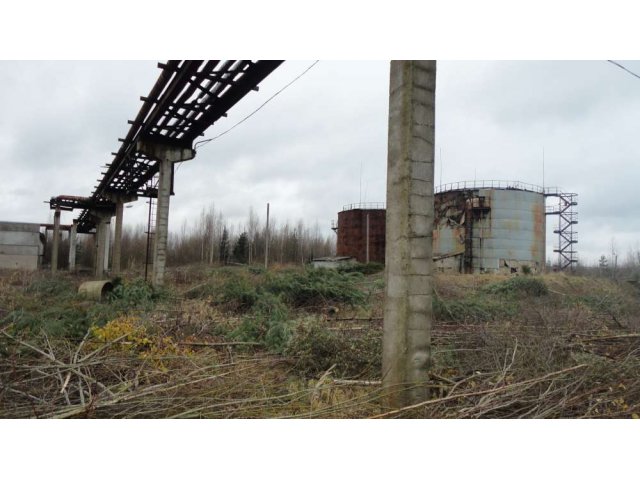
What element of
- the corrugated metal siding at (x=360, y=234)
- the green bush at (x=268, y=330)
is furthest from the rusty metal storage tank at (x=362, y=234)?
the green bush at (x=268, y=330)

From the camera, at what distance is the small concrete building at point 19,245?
2327 centimetres

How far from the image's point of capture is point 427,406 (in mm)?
3361

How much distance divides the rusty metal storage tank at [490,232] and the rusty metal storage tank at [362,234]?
5961 mm

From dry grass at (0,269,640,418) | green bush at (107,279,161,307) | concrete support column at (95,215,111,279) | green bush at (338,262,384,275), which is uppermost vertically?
concrete support column at (95,215,111,279)

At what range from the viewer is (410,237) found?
11.4 feet

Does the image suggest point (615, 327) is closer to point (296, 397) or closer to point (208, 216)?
point (296, 397)

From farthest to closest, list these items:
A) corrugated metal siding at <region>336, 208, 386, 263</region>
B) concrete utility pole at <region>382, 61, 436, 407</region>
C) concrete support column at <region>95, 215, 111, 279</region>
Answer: corrugated metal siding at <region>336, 208, 386, 263</region> < concrete support column at <region>95, 215, 111, 279</region> < concrete utility pole at <region>382, 61, 436, 407</region>

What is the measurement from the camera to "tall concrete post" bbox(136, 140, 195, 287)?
42.7ft

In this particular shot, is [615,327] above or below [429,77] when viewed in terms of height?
below

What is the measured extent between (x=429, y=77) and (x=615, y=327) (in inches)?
269

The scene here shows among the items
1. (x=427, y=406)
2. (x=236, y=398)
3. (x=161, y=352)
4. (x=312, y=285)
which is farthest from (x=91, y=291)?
(x=427, y=406)

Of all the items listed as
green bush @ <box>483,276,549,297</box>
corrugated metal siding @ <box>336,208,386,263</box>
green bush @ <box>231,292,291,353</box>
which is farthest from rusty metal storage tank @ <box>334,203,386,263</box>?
green bush @ <box>231,292,291,353</box>

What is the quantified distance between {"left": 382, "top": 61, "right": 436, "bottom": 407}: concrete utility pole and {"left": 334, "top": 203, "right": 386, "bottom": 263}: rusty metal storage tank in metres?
28.3

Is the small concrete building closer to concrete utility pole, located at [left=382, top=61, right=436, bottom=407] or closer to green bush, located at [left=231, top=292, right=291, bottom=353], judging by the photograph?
green bush, located at [left=231, top=292, right=291, bottom=353]
